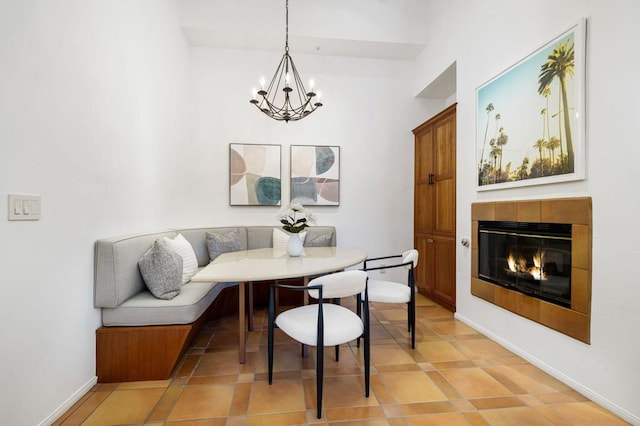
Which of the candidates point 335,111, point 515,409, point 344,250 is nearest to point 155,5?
point 335,111

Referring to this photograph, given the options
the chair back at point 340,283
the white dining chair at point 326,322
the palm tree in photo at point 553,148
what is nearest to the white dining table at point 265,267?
the white dining chair at point 326,322

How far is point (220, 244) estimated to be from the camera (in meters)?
3.41

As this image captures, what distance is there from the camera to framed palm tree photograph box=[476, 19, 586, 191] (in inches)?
73.0

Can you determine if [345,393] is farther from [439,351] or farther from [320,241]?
[320,241]

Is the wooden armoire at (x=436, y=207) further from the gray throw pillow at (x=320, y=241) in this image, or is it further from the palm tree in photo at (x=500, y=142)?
the gray throw pillow at (x=320, y=241)

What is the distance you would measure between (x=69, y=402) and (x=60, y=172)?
1.34m

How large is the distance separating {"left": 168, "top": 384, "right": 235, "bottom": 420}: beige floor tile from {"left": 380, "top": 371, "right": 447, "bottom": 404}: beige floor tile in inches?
40.4

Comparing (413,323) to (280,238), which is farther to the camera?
(280,238)

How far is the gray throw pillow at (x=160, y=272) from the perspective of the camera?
212 cm

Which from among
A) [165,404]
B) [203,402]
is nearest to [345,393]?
[203,402]

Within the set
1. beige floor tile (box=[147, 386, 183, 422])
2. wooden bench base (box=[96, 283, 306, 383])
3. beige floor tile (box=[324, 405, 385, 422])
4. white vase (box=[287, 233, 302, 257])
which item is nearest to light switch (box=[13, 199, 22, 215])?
wooden bench base (box=[96, 283, 306, 383])

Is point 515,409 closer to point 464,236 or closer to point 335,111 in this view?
point 464,236

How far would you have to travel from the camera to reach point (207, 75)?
3.97 meters

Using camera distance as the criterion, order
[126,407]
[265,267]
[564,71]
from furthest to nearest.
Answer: [265,267] → [564,71] → [126,407]
